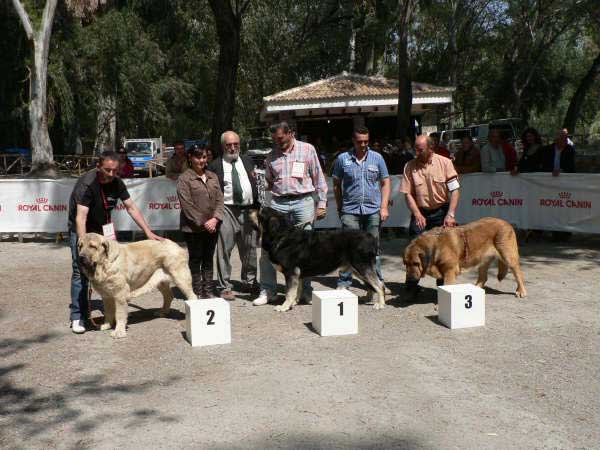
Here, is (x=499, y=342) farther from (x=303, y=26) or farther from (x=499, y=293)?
(x=303, y=26)

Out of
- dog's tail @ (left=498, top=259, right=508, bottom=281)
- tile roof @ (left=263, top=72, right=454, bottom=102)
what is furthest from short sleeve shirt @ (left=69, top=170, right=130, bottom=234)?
tile roof @ (left=263, top=72, right=454, bottom=102)

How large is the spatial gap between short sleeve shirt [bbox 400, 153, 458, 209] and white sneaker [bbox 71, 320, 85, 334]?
3.94 m

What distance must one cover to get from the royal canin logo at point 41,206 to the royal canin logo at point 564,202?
9.54 metres

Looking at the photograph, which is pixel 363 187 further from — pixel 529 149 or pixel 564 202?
pixel 529 149

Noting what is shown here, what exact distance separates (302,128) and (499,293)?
2322cm

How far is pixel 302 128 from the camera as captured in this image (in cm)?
3008

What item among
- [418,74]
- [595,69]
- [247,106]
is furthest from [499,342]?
[418,74]

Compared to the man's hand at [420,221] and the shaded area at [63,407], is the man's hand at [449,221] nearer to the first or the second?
the man's hand at [420,221]

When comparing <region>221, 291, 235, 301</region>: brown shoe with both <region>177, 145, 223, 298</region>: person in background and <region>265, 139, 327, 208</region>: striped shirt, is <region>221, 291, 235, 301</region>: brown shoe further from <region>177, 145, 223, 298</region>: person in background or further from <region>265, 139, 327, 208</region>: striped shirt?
<region>265, 139, 327, 208</region>: striped shirt

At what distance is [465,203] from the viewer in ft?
39.5

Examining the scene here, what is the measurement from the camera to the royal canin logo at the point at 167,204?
12250mm

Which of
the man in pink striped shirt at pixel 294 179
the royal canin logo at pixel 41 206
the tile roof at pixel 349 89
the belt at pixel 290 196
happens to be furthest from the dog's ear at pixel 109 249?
the tile roof at pixel 349 89

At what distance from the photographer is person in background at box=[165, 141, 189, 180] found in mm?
11203

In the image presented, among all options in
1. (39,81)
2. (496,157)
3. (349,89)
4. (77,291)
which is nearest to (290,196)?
(77,291)
